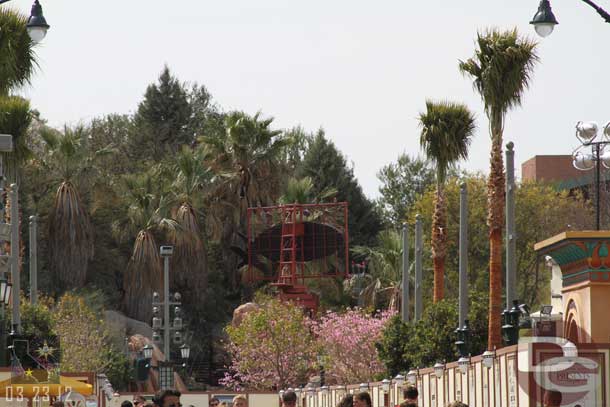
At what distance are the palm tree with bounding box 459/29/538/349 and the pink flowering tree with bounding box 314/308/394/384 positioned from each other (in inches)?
1032

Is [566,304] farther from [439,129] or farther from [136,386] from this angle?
[136,386]

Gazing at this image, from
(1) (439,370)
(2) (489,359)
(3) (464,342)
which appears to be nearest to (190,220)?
(3) (464,342)

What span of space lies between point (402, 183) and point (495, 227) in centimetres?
6123

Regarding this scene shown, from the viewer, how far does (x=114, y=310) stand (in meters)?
76.5

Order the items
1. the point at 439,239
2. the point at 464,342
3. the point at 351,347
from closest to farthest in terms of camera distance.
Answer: the point at 464,342, the point at 439,239, the point at 351,347

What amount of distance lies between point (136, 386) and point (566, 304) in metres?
43.2

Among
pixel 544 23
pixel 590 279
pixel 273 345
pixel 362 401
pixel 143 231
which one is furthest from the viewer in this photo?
pixel 143 231

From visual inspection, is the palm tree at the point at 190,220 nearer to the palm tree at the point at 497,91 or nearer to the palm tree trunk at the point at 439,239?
the palm tree trunk at the point at 439,239

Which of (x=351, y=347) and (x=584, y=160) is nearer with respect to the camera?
(x=584, y=160)

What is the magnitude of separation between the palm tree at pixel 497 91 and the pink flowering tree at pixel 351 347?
86.0ft

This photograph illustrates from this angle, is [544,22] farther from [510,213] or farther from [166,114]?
[166,114]

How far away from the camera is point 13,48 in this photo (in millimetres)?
35469

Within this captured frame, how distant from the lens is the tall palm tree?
7719 cm

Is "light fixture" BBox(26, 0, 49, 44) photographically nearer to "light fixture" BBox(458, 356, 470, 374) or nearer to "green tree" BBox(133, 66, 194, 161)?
"light fixture" BBox(458, 356, 470, 374)
